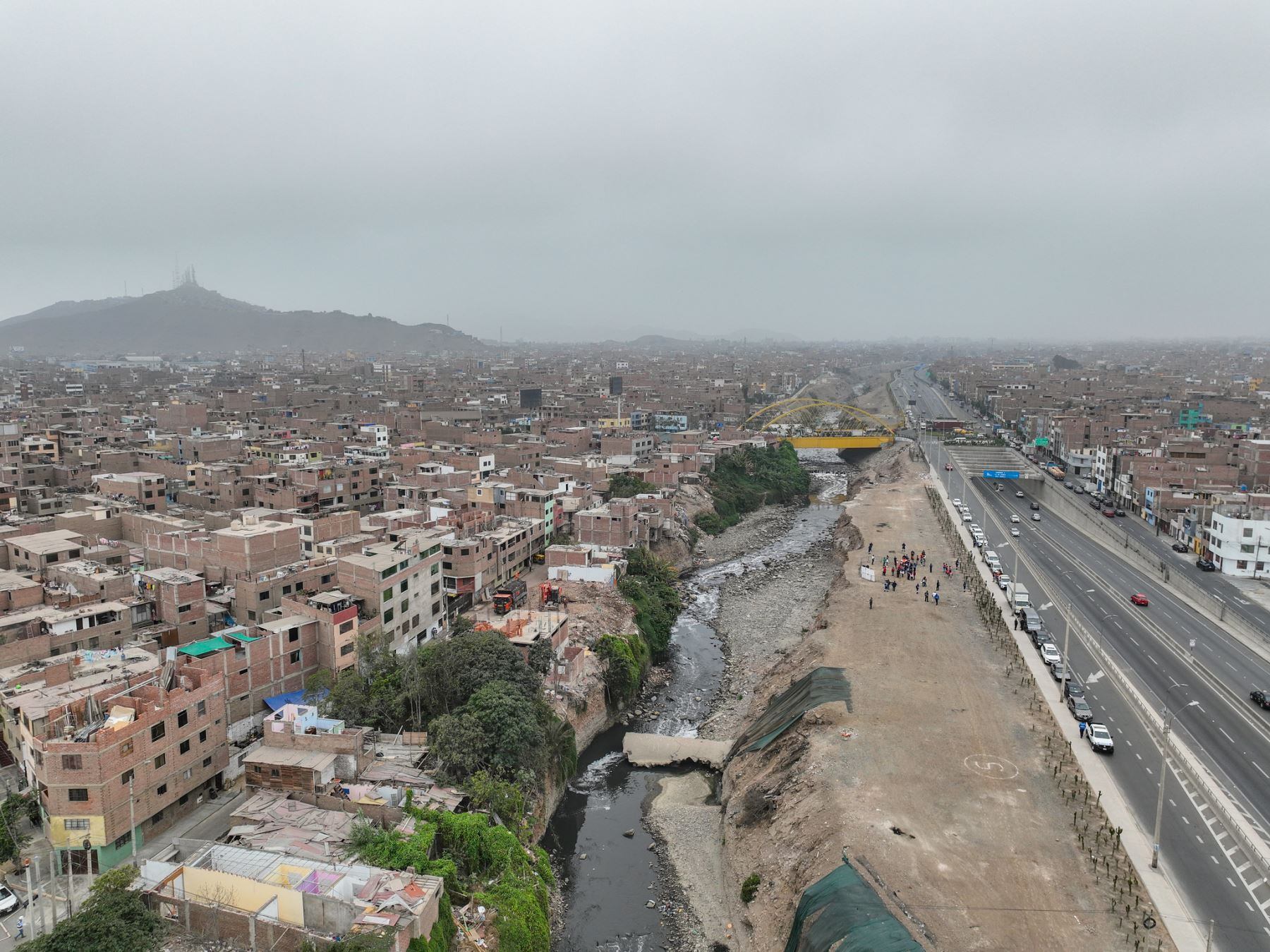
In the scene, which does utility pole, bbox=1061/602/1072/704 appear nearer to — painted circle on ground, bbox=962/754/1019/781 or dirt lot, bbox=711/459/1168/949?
dirt lot, bbox=711/459/1168/949

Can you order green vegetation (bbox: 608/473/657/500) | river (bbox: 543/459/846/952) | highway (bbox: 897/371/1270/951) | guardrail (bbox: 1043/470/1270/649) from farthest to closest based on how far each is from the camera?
green vegetation (bbox: 608/473/657/500) → guardrail (bbox: 1043/470/1270/649) → river (bbox: 543/459/846/952) → highway (bbox: 897/371/1270/951)

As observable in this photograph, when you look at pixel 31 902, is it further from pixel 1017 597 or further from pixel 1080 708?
pixel 1017 597

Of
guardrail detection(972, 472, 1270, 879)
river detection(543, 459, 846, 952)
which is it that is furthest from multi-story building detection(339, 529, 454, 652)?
guardrail detection(972, 472, 1270, 879)

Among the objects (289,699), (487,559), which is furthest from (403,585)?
(487,559)

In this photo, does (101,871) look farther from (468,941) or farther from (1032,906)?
(1032,906)

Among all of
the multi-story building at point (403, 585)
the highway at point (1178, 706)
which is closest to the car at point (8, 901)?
the multi-story building at point (403, 585)

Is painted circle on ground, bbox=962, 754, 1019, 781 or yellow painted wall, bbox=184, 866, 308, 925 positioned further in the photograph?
painted circle on ground, bbox=962, 754, 1019, 781

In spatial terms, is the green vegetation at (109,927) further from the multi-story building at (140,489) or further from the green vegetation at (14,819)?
the multi-story building at (140,489)
